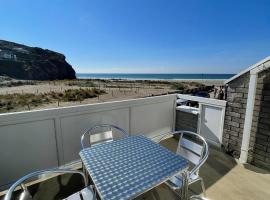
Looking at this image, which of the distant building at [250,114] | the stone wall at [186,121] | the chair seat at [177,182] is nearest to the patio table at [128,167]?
the chair seat at [177,182]

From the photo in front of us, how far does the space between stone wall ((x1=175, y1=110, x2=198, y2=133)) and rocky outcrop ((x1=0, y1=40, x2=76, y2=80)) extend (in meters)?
47.2

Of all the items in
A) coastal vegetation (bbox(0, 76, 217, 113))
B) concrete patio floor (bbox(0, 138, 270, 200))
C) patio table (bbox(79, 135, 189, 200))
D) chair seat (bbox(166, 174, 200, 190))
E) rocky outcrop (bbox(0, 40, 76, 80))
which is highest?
rocky outcrop (bbox(0, 40, 76, 80))

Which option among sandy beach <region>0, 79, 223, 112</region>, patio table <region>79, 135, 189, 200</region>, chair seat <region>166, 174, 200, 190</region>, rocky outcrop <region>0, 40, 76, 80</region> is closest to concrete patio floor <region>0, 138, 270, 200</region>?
chair seat <region>166, 174, 200, 190</region>

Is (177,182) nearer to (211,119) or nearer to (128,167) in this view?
(128,167)

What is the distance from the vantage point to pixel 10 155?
177 cm

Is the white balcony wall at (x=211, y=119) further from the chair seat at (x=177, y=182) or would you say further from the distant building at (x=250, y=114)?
the chair seat at (x=177, y=182)

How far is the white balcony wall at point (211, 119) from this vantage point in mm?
2697

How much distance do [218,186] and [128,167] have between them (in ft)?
4.90

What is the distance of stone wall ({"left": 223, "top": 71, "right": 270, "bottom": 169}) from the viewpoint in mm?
2127

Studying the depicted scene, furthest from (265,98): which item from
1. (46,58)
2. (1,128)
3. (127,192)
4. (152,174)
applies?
(46,58)

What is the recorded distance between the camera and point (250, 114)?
2.26 m

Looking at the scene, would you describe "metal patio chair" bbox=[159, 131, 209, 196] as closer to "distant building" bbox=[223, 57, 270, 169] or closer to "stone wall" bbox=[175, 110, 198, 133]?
"distant building" bbox=[223, 57, 270, 169]

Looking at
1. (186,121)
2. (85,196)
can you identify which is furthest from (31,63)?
(85,196)

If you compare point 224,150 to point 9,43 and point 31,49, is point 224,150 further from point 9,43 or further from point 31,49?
point 9,43
